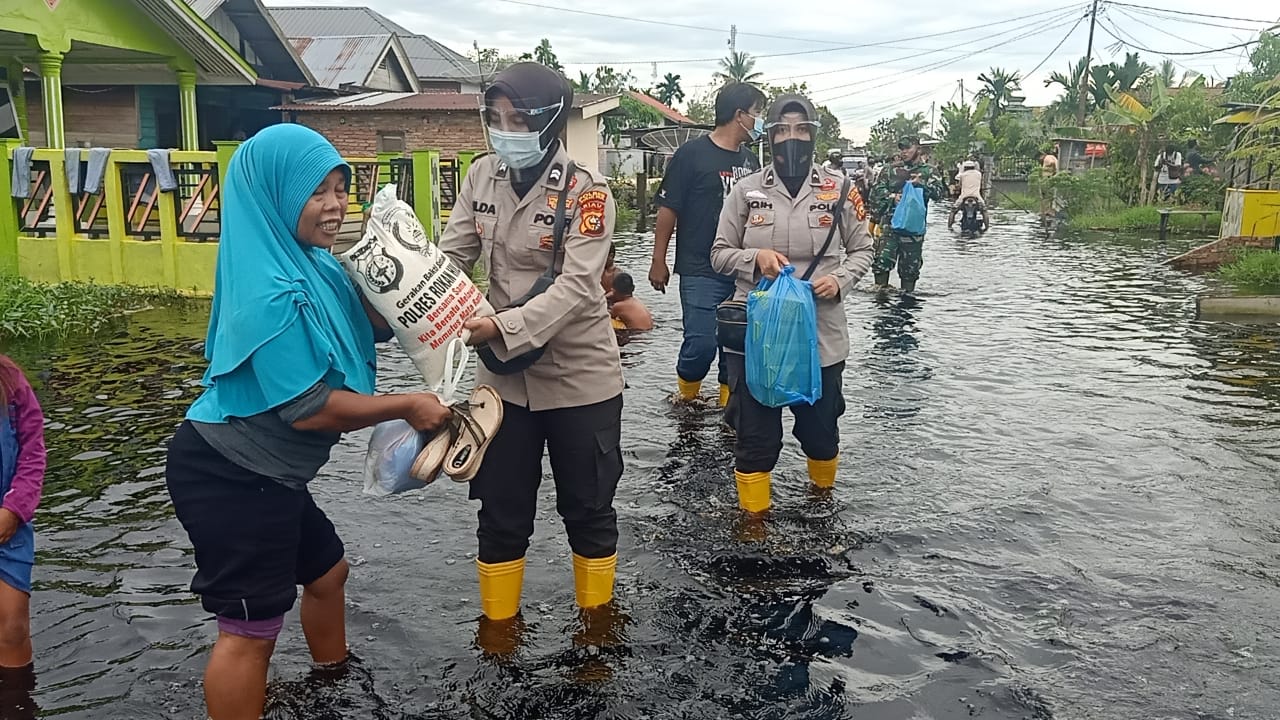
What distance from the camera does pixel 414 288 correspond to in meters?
3.00

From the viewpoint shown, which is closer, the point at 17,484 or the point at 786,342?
the point at 17,484

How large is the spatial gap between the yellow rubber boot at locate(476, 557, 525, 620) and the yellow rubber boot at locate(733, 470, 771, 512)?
56.9 inches

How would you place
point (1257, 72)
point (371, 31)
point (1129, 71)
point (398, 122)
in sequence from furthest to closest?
1. point (1129, 71)
2. point (371, 31)
3. point (1257, 72)
4. point (398, 122)

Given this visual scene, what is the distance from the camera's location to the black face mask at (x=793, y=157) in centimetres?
478

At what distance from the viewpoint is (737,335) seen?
16.0 feet

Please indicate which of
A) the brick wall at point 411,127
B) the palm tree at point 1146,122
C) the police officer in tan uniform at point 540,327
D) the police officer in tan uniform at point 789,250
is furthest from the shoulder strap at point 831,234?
the palm tree at point 1146,122

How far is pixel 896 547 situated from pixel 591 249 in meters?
2.17

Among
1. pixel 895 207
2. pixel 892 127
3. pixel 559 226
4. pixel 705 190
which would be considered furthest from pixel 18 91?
pixel 892 127

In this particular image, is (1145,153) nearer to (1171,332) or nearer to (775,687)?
(1171,332)

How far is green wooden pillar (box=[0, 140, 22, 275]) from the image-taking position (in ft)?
37.1

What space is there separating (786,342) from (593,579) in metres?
1.39

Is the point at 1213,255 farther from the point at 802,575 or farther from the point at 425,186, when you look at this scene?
the point at 802,575

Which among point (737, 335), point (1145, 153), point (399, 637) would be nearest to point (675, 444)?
point (737, 335)

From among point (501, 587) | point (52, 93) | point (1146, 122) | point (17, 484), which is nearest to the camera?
point (17, 484)
